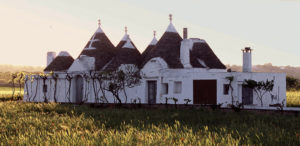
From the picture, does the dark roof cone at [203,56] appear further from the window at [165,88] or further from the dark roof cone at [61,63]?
the dark roof cone at [61,63]

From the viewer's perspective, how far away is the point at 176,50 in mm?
28688

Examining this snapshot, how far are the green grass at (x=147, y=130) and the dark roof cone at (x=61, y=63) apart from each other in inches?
586

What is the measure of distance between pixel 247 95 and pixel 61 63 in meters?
18.0

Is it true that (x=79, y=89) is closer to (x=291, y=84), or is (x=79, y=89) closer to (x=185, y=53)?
(x=185, y=53)

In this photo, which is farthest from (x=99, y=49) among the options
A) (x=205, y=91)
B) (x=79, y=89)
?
(x=205, y=91)

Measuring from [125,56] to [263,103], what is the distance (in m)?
12.3

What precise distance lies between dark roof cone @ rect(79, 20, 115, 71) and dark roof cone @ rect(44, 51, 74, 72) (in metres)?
2.26

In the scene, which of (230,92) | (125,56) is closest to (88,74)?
(125,56)

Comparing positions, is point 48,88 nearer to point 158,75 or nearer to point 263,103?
point 158,75

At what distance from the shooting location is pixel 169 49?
1129 inches

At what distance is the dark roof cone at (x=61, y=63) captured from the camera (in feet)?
108

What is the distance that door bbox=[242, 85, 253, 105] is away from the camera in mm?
27031

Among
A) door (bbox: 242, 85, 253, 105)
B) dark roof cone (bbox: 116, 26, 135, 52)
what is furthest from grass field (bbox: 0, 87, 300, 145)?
dark roof cone (bbox: 116, 26, 135, 52)

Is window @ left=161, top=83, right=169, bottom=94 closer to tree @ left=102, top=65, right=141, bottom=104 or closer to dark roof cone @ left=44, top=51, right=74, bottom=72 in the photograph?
tree @ left=102, top=65, right=141, bottom=104
